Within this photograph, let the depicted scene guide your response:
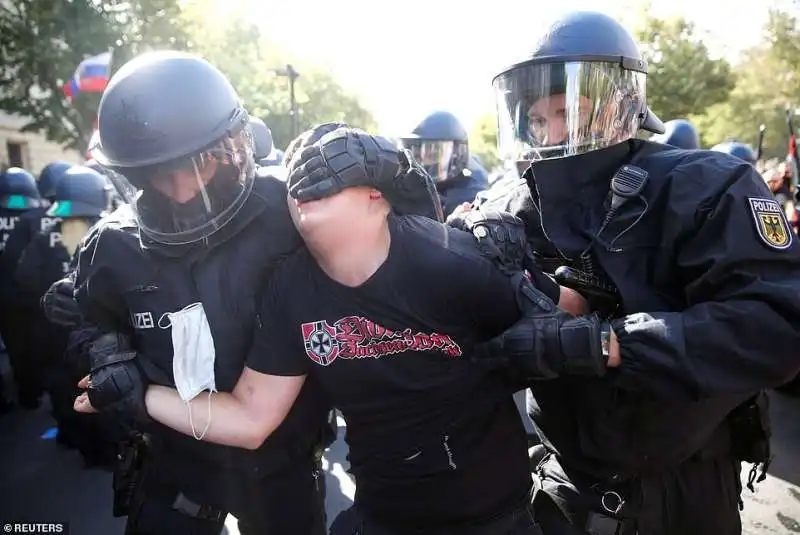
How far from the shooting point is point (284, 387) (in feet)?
5.22

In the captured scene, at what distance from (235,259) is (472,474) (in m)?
0.88

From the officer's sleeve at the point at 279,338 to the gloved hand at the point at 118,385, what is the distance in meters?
0.40

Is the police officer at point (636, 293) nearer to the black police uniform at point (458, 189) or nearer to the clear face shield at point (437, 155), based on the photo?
the black police uniform at point (458, 189)

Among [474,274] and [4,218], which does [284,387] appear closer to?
[474,274]

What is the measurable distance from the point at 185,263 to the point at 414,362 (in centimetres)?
80

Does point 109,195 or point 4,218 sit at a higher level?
point 109,195

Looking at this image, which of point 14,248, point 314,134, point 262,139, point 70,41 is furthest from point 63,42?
point 314,134

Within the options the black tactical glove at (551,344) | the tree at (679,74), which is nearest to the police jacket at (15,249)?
the black tactical glove at (551,344)

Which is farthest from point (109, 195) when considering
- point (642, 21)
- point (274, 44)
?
point (274, 44)

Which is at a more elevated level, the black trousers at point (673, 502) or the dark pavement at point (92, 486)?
the black trousers at point (673, 502)

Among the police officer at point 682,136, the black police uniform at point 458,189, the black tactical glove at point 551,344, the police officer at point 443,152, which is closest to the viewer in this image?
the black tactical glove at point 551,344

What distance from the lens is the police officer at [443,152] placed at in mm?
4938

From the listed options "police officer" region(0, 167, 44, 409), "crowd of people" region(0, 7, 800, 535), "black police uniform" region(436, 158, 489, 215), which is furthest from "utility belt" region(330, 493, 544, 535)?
"police officer" region(0, 167, 44, 409)

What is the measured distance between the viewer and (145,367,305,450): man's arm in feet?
5.25
